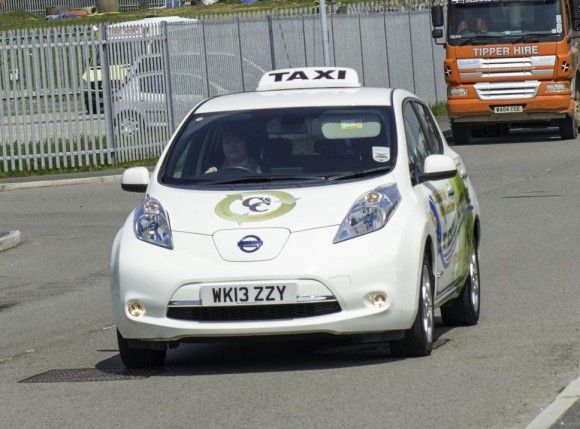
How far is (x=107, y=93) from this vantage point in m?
29.1

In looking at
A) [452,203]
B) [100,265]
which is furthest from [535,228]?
[452,203]

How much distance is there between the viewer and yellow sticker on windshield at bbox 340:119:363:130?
10031mm

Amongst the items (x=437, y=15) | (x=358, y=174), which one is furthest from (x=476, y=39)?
(x=358, y=174)

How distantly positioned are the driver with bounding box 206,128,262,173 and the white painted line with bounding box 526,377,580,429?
2612mm

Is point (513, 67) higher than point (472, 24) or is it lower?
lower

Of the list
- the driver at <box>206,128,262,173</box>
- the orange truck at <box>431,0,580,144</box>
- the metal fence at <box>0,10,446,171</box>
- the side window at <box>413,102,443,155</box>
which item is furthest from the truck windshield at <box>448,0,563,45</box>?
the driver at <box>206,128,262,173</box>

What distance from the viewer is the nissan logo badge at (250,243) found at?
8938 millimetres

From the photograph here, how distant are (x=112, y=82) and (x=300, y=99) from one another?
62.6ft

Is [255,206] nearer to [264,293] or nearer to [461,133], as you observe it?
[264,293]

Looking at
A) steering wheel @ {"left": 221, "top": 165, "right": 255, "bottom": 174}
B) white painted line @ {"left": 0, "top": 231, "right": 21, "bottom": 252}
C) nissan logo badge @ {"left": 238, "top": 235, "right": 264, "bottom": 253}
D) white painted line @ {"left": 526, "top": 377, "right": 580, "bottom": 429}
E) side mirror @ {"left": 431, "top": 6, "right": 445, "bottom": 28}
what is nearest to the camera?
white painted line @ {"left": 526, "top": 377, "right": 580, "bottom": 429}

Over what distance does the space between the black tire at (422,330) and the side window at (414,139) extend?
2.47 ft

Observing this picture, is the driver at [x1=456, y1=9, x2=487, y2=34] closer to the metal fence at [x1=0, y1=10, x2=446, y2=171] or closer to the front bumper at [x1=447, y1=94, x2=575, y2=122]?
the front bumper at [x1=447, y1=94, x2=575, y2=122]

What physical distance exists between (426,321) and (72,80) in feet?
64.8

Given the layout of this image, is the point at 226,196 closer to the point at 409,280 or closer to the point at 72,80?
the point at 409,280
